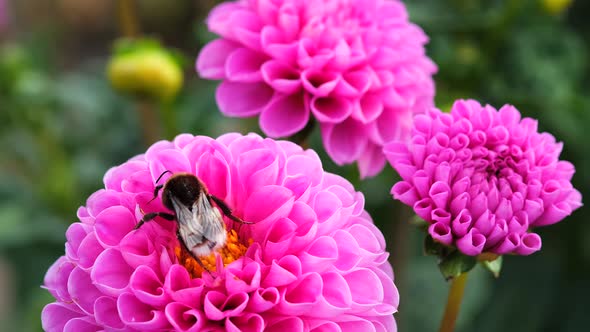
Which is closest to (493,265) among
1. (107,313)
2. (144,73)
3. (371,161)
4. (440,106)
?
(371,161)

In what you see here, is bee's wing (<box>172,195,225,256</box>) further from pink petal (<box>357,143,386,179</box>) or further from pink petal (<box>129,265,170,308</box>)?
pink petal (<box>357,143,386,179</box>)

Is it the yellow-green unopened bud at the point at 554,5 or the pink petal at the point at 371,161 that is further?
the yellow-green unopened bud at the point at 554,5

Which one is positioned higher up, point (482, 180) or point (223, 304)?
point (482, 180)

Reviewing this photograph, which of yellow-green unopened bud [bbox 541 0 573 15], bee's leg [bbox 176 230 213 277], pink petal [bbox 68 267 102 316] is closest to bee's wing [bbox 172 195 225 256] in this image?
bee's leg [bbox 176 230 213 277]

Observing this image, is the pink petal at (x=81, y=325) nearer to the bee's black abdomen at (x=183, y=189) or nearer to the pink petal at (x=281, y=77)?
→ the bee's black abdomen at (x=183, y=189)

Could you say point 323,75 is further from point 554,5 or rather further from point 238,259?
point 554,5

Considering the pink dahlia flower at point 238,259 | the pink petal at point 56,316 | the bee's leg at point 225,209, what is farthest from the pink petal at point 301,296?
the pink petal at point 56,316
